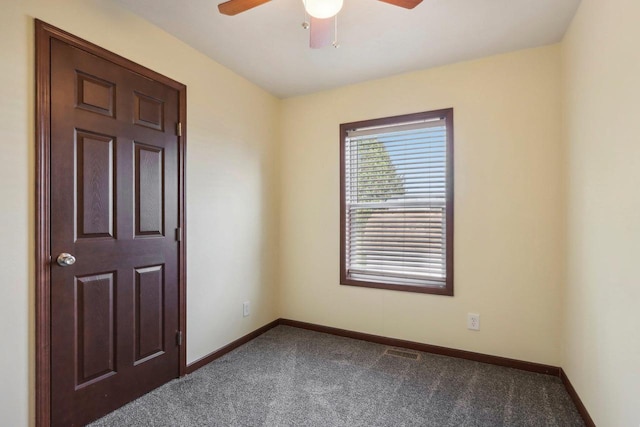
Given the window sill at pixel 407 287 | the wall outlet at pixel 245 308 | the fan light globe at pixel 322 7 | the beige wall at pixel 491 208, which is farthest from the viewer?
the wall outlet at pixel 245 308

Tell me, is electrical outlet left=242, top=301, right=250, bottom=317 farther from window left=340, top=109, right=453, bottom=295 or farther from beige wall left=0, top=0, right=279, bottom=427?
window left=340, top=109, right=453, bottom=295

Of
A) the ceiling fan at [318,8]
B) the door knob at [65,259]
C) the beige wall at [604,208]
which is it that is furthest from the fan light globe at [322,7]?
the door knob at [65,259]

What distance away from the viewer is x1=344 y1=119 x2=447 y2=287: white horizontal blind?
108 inches

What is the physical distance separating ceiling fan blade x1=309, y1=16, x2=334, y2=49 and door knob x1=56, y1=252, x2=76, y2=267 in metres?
1.75

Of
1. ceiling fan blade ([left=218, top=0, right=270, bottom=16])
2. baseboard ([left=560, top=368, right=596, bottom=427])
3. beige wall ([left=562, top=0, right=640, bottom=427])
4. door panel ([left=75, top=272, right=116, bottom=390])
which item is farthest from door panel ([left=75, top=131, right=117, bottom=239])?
baseboard ([left=560, top=368, right=596, bottom=427])

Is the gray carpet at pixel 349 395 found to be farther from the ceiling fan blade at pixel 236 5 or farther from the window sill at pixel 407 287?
the ceiling fan blade at pixel 236 5

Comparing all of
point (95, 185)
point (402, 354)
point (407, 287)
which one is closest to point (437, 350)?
point (402, 354)

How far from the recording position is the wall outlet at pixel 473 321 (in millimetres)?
2568

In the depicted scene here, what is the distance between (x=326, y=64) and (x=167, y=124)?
53.9 inches

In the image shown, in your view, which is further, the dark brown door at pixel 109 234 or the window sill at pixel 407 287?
the window sill at pixel 407 287

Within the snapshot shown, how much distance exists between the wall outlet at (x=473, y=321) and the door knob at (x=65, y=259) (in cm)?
277

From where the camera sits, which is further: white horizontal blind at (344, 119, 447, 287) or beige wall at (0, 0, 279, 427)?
white horizontal blind at (344, 119, 447, 287)

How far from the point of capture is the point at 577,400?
1.93m

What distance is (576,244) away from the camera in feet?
6.67
